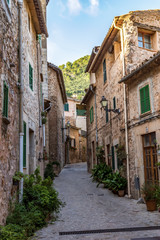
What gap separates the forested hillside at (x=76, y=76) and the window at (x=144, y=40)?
36.5m

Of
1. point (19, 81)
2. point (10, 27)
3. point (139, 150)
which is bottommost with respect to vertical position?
point (139, 150)

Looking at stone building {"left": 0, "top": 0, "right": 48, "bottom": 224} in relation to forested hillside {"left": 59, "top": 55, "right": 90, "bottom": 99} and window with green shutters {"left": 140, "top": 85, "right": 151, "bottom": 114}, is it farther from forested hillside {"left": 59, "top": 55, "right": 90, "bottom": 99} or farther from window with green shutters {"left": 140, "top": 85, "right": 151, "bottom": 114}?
forested hillside {"left": 59, "top": 55, "right": 90, "bottom": 99}

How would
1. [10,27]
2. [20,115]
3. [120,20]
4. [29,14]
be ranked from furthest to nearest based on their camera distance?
[120,20]
[29,14]
[20,115]
[10,27]

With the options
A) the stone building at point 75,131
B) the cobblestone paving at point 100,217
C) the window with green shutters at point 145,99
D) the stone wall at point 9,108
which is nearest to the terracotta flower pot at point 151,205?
the cobblestone paving at point 100,217

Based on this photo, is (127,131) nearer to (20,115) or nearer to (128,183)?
(128,183)

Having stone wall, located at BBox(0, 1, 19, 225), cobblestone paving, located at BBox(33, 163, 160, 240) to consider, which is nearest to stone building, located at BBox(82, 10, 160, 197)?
cobblestone paving, located at BBox(33, 163, 160, 240)

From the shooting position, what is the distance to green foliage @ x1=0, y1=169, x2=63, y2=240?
189 inches

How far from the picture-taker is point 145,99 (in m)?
9.21

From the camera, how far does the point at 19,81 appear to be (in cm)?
Answer: 708

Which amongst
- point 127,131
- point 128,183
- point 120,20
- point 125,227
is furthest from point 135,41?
point 125,227

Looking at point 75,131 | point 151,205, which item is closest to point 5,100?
point 151,205

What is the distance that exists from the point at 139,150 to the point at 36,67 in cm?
520

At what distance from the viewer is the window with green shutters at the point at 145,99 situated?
29.6 feet

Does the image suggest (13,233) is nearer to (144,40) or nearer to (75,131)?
(144,40)
